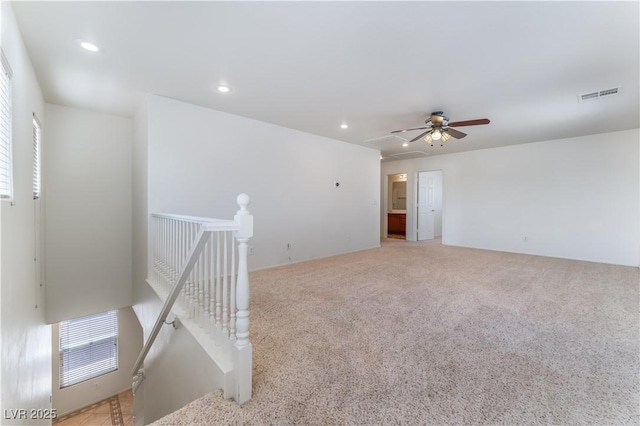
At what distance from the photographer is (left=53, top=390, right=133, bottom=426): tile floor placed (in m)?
4.62

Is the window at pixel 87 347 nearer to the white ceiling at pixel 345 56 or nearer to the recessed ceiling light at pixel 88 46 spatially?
the white ceiling at pixel 345 56

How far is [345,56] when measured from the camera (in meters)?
2.43

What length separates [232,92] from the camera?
3.25m

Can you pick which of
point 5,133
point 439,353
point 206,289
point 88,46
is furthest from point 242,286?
point 88,46

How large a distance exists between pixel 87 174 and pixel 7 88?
2.36 metres

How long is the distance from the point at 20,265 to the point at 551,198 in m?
8.14

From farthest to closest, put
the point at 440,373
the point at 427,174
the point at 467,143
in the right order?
the point at 427,174 → the point at 467,143 → the point at 440,373

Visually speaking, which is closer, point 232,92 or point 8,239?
point 8,239

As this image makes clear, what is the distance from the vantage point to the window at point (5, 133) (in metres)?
1.72

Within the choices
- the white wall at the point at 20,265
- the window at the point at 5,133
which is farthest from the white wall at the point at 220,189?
the window at the point at 5,133

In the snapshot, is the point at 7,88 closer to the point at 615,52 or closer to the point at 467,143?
the point at 615,52

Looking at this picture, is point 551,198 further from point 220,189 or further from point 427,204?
point 220,189

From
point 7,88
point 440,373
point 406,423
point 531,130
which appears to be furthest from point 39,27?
point 531,130

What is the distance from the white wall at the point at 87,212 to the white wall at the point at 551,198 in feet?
23.2
